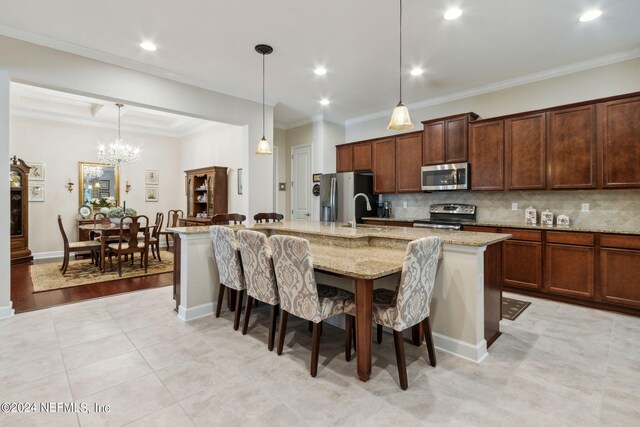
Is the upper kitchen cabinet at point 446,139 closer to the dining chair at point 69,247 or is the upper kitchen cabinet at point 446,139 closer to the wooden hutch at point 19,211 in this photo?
the dining chair at point 69,247

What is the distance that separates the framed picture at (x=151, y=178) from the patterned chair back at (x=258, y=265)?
6.31m

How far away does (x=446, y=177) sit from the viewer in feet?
15.5

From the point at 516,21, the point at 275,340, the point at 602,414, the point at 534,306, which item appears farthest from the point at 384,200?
the point at 602,414

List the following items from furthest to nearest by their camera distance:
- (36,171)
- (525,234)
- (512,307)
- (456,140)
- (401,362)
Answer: (36,171) → (456,140) → (525,234) → (512,307) → (401,362)

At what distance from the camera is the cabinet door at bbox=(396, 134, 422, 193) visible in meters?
5.19

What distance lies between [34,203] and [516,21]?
8.49m

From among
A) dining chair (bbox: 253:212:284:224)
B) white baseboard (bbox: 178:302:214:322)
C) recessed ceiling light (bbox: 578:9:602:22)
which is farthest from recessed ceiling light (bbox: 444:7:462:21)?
white baseboard (bbox: 178:302:214:322)

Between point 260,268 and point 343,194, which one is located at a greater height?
point 343,194

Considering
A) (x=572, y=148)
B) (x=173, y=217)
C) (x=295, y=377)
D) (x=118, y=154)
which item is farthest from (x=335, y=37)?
(x=173, y=217)

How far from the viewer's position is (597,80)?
12.4ft

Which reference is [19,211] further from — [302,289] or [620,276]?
[620,276]

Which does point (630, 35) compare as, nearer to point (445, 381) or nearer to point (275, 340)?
point (445, 381)

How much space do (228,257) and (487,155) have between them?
375 cm

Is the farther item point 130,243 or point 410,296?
point 130,243
